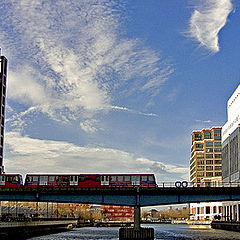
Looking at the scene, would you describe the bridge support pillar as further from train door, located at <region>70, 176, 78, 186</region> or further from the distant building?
the distant building

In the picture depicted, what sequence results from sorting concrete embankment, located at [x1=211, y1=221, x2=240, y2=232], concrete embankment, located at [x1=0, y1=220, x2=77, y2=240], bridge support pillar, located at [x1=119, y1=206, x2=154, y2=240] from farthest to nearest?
concrete embankment, located at [x1=211, y1=221, x2=240, y2=232], concrete embankment, located at [x1=0, y1=220, x2=77, y2=240], bridge support pillar, located at [x1=119, y1=206, x2=154, y2=240]

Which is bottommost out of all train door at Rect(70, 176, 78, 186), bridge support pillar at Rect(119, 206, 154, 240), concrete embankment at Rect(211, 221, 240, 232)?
concrete embankment at Rect(211, 221, 240, 232)

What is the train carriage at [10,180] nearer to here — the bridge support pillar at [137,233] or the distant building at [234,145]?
the bridge support pillar at [137,233]

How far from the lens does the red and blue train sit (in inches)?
3922

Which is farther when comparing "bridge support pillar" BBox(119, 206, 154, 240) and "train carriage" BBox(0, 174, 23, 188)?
"train carriage" BBox(0, 174, 23, 188)

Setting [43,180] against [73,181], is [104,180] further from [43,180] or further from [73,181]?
[43,180]

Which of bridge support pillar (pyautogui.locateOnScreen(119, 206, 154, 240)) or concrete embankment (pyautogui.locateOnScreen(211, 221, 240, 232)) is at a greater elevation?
bridge support pillar (pyautogui.locateOnScreen(119, 206, 154, 240))

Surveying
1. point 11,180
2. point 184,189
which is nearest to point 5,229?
point 11,180

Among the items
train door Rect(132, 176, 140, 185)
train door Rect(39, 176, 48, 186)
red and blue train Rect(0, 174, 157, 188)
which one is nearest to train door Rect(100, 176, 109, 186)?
red and blue train Rect(0, 174, 157, 188)

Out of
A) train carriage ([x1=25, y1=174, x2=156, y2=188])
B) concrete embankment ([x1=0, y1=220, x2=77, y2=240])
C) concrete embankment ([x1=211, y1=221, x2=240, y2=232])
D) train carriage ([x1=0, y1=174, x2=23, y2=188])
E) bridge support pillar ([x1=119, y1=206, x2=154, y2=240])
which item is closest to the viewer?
bridge support pillar ([x1=119, y1=206, x2=154, y2=240])

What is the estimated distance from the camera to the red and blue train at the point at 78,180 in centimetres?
9962

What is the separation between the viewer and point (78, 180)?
105 meters

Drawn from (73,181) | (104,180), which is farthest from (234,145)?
(73,181)

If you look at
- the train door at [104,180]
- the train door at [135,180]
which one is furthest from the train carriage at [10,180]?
the train door at [135,180]
